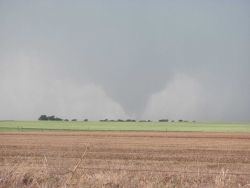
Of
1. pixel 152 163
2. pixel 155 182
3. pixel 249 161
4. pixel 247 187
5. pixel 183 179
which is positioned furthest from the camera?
pixel 249 161

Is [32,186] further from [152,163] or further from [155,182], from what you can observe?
[152,163]

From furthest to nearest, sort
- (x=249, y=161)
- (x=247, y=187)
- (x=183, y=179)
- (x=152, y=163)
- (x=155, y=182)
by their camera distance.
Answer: (x=249, y=161)
(x=152, y=163)
(x=183, y=179)
(x=155, y=182)
(x=247, y=187)

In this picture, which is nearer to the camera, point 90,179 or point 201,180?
point 90,179

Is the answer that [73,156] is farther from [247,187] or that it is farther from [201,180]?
[247,187]

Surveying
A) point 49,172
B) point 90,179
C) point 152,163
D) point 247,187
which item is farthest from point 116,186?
point 152,163

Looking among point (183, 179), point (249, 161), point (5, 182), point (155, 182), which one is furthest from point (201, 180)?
point (249, 161)

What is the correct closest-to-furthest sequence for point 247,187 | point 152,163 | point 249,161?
→ point 247,187 → point 152,163 → point 249,161

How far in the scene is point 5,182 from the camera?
1410cm

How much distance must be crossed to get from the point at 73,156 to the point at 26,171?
1627 centimetres

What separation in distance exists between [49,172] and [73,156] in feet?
53.8

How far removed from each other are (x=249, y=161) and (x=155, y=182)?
16.3 metres

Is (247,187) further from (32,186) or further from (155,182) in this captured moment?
(32,186)

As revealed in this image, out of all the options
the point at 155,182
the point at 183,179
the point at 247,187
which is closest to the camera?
the point at 247,187

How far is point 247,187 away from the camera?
13.9 m
